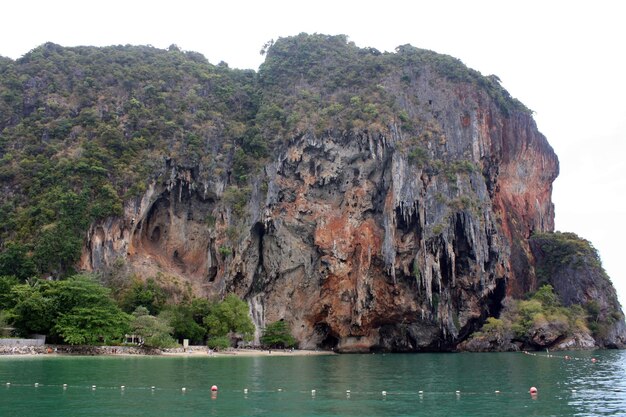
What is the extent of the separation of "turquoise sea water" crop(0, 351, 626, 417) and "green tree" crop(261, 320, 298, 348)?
24.2 meters

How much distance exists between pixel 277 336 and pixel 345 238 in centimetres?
1399

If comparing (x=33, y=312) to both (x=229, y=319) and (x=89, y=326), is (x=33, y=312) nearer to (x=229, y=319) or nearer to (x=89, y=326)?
(x=89, y=326)

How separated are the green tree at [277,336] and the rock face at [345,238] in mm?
2507

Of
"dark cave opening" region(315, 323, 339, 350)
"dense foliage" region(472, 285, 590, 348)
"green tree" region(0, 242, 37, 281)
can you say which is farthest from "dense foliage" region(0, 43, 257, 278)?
"dense foliage" region(472, 285, 590, 348)

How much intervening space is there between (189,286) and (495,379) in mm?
41304

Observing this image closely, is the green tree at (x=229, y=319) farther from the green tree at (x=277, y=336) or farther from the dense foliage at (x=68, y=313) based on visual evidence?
the dense foliage at (x=68, y=313)

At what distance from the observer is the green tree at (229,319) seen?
200ft

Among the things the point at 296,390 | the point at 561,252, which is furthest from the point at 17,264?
the point at 561,252

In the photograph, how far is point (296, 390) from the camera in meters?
29.5

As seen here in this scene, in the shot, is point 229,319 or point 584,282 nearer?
point 229,319

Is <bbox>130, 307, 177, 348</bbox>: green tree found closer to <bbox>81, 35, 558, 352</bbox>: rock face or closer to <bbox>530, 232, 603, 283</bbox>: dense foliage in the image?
<bbox>81, 35, 558, 352</bbox>: rock face

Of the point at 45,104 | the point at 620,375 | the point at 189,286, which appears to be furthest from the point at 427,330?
the point at 45,104

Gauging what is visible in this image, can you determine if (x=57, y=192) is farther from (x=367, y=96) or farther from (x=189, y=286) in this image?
(x=367, y=96)

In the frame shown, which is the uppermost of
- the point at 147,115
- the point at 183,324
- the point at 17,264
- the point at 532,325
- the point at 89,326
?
the point at 147,115
